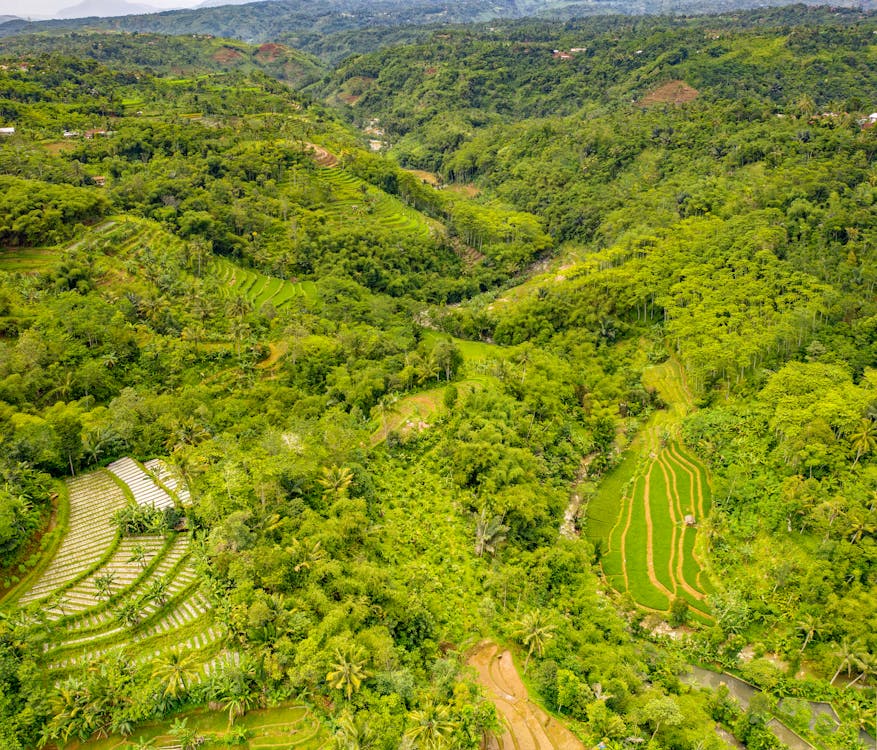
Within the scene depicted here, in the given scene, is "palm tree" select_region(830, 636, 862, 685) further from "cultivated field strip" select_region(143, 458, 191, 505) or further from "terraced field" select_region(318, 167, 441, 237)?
"terraced field" select_region(318, 167, 441, 237)

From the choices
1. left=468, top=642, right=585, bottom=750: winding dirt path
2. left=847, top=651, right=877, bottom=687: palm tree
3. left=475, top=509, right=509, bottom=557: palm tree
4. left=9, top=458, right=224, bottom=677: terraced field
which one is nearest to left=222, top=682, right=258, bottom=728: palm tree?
left=9, top=458, right=224, bottom=677: terraced field

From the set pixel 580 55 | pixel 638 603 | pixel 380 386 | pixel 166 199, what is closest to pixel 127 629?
pixel 380 386

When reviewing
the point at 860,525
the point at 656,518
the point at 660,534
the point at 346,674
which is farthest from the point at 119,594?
the point at 860,525

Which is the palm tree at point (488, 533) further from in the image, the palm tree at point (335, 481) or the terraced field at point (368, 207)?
the terraced field at point (368, 207)

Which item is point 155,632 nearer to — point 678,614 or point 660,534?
point 678,614

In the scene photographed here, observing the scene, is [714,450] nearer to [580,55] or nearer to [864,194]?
[864,194]

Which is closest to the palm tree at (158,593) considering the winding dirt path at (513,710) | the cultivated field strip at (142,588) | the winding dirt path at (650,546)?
the cultivated field strip at (142,588)
